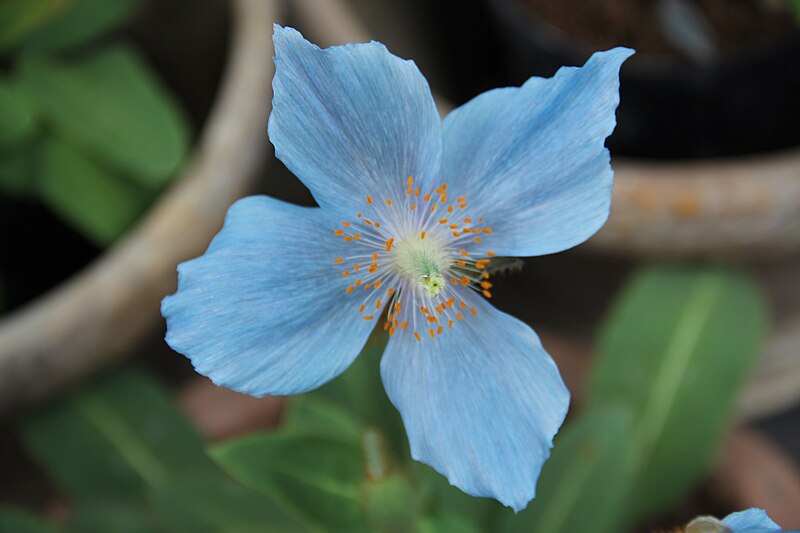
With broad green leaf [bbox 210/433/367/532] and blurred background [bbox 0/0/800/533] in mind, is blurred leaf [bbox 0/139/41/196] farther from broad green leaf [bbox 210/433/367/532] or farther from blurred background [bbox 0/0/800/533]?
broad green leaf [bbox 210/433/367/532]

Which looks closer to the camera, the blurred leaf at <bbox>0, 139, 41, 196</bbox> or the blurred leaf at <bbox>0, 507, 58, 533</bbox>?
the blurred leaf at <bbox>0, 507, 58, 533</bbox>

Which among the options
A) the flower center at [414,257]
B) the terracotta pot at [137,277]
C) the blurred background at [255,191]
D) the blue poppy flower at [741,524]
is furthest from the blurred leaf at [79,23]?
the blue poppy flower at [741,524]

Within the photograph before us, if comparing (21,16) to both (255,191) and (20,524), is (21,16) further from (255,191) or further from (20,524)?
(20,524)

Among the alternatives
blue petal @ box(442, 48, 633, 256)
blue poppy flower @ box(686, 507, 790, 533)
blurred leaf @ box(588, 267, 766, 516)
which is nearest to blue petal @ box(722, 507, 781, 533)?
blue poppy flower @ box(686, 507, 790, 533)

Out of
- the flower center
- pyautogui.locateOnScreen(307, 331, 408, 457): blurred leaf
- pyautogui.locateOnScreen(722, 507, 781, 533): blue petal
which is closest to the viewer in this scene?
pyautogui.locateOnScreen(722, 507, 781, 533): blue petal

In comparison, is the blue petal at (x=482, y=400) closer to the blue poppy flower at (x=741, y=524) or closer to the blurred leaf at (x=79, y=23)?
the blue poppy flower at (x=741, y=524)

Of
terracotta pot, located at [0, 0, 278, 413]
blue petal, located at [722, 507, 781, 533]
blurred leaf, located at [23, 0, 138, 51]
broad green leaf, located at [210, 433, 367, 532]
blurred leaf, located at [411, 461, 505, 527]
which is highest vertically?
blurred leaf, located at [23, 0, 138, 51]

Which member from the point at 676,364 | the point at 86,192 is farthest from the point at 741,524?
the point at 86,192
